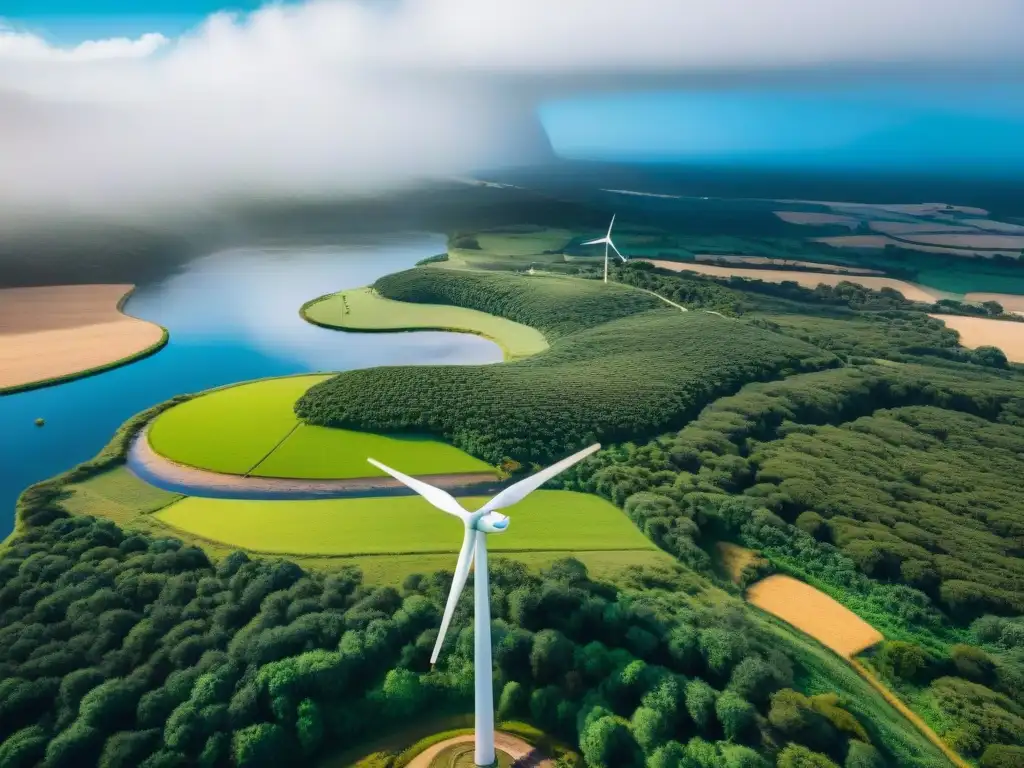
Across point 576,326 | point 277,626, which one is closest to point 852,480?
point 277,626

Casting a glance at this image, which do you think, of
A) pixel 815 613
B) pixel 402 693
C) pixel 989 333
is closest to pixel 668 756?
pixel 402 693

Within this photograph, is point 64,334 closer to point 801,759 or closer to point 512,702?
point 512,702

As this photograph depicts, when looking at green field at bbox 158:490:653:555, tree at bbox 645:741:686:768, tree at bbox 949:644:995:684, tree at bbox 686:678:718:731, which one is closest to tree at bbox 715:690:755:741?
tree at bbox 686:678:718:731

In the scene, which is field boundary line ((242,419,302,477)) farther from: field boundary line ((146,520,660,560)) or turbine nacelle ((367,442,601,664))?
turbine nacelle ((367,442,601,664))

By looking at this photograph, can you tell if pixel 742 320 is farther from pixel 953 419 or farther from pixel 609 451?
pixel 609 451

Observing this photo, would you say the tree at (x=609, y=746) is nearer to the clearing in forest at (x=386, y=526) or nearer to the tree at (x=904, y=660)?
the tree at (x=904, y=660)

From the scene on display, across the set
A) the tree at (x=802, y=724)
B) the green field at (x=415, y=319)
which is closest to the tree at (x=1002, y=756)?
the tree at (x=802, y=724)

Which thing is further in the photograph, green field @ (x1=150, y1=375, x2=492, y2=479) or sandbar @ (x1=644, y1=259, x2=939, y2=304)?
sandbar @ (x1=644, y1=259, x2=939, y2=304)
